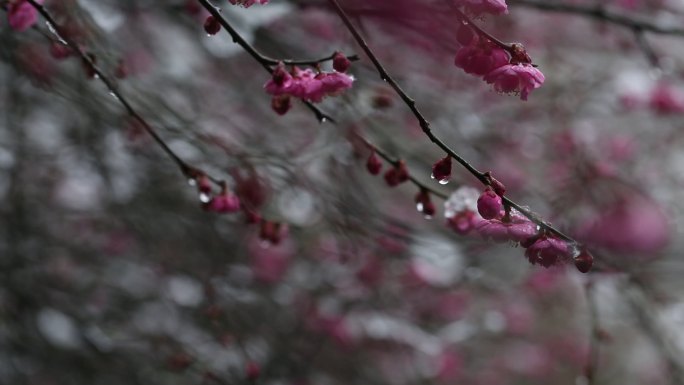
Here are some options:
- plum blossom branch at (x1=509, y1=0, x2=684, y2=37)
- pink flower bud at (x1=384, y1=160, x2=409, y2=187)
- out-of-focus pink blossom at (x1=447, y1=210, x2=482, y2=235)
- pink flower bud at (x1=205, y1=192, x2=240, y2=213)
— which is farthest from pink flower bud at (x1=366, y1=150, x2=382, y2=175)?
plum blossom branch at (x1=509, y1=0, x2=684, y2=37)

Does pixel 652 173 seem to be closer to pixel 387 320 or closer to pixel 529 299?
pixel 529 299

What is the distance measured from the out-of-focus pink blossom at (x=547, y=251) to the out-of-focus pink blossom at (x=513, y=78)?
0.84 feet

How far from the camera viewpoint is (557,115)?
4094 mm

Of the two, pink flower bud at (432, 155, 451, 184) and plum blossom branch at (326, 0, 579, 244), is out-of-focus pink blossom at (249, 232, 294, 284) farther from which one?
plum blossom branch at (326, 0, 579, 244)

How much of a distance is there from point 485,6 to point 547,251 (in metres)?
0.41

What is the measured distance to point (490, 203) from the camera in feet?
4.49

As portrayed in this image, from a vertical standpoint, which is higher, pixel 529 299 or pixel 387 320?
pixel 529 299

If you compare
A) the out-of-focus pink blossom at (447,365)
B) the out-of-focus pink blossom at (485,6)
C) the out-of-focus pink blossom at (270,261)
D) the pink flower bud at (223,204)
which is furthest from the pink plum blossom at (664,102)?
the out-of-focus pink blossom at (485,6)

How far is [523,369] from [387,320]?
300 cm

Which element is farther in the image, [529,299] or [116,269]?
[529,299]

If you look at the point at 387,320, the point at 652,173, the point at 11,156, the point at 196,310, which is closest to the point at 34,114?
the point at 11,156

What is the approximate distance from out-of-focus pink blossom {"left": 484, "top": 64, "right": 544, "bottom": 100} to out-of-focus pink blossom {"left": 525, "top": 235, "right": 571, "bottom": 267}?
26 centimetres

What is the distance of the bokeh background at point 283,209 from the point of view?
2.87 meters

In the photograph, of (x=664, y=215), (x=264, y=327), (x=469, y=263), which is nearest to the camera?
(x=469, y=263)
